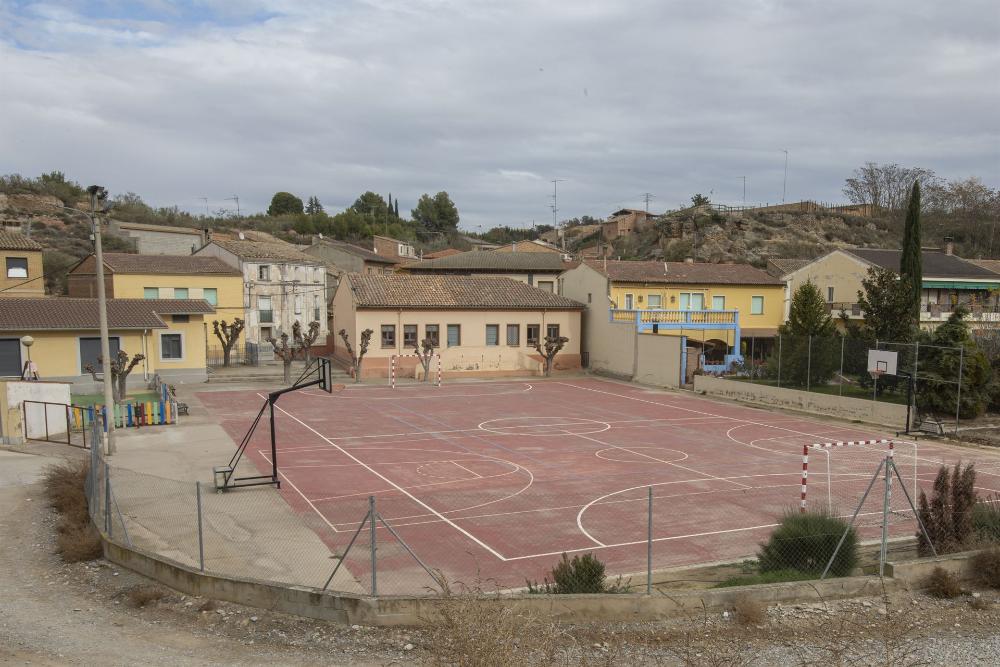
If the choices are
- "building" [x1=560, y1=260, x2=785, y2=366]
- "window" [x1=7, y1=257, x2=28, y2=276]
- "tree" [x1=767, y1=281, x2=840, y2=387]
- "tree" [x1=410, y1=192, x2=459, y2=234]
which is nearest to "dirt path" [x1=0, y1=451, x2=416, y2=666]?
"tree" [x1=767, y1=281, x2=840, y2=387]

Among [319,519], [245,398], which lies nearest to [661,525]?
[319,519]

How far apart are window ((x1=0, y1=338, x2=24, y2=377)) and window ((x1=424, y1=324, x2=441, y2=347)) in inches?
799

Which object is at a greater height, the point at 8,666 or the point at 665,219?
the point at 665,219

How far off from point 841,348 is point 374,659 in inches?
1073

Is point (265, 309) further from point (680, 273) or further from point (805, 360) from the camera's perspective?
point (805, 360)

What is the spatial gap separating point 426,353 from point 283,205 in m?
94.6

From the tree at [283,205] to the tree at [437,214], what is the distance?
20.9 metres

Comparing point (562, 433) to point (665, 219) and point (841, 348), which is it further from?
point (665, 219)

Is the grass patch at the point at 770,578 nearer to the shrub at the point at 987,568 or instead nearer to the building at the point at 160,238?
the shrub at the point at 987,568

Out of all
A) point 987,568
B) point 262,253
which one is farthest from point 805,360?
point 262,253

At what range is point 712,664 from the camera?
794cm

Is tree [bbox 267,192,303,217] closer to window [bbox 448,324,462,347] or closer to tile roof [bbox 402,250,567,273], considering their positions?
tile roof [bbox 402,250,567,273]

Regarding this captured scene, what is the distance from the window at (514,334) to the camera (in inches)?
1781

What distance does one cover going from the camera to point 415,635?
9.73 metres
